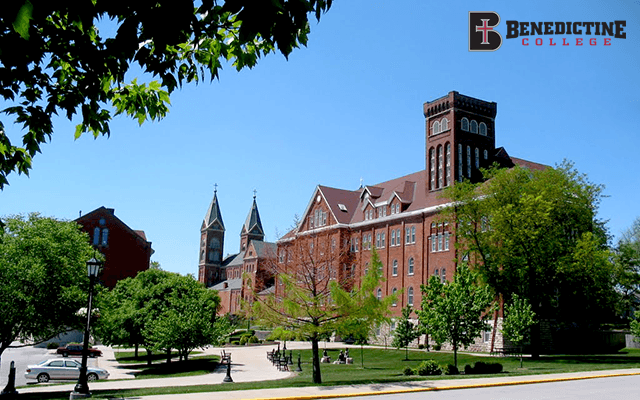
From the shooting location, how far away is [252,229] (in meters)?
128

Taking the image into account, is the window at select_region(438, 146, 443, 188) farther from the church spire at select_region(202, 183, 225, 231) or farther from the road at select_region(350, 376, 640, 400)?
the church spire at select_region(202, 183, 225, 231)

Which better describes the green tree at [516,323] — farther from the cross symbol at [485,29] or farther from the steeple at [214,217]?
the steeple at [214,217]

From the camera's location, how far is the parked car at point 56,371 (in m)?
29.4

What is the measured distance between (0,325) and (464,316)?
1957 centimetres

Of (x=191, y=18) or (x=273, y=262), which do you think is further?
(x=273, y=262)

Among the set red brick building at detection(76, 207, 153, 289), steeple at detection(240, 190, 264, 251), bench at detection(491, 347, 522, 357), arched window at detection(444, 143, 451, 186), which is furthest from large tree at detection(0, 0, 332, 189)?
steeple at detection(240, 190, 264, 251)

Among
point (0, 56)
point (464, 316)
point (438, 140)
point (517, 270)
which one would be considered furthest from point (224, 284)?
point (0, 56)

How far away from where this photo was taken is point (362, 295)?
20969 mm

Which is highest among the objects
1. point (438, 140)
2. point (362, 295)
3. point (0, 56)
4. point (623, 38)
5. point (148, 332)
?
point (438, 140)

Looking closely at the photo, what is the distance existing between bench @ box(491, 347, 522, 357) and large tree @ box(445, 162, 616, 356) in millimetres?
3132

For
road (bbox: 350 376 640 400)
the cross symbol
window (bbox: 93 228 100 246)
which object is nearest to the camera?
road (bbox: 350 376 640 400)

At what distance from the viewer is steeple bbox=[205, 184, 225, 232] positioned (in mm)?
129375

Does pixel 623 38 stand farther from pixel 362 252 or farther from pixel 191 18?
pixel 362 252

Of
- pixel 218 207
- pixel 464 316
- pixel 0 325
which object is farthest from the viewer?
pixel 218 207
